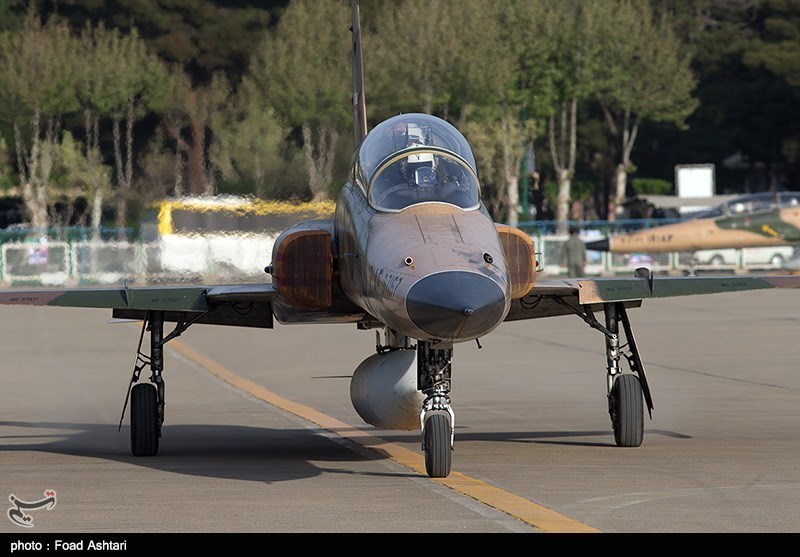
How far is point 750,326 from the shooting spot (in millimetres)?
31531

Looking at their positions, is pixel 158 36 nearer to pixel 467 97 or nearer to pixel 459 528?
pixel 467 97

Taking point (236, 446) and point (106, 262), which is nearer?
point (236, 446)

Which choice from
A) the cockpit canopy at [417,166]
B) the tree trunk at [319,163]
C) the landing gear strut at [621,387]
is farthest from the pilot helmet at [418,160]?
the tree trunk at [319,163]

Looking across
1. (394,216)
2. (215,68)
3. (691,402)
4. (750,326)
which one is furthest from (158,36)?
(394,216)

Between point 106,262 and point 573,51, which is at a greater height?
point 573,51

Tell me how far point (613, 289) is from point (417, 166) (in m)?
2.24

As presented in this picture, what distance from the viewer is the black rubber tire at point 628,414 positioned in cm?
1336

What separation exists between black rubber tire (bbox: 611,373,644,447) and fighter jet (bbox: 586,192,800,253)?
106 feet

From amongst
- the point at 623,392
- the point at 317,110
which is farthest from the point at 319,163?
the point at 317,110

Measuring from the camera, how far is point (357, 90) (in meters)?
16.4

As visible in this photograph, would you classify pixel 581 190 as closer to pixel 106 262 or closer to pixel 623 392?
pixel 106 262

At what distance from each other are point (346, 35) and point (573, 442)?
35898 millimetres

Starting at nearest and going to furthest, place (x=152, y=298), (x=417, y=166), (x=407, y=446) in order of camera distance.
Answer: (x=417, y=166)
(x=152, y=298)
(x=407, y=446)

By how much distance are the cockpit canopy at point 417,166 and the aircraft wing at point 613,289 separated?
4.19 feet
